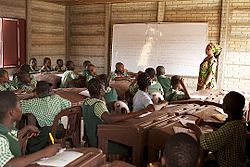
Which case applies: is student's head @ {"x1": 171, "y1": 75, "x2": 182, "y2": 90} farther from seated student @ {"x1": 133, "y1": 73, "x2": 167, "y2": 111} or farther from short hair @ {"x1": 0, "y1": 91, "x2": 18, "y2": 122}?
short hair @ {"x1": 0, "y1": 91, "x2": 18, "y2": 122}

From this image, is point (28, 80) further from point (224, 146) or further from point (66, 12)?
point (66, 12)

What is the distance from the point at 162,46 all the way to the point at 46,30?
3.22 meters

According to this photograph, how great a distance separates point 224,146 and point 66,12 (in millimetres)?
8137

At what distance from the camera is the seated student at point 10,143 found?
5.65 ft

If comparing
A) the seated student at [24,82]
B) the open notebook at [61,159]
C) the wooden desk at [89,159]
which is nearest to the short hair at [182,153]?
the wooden desk at [89,159]

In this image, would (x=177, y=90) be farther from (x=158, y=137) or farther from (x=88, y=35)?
(x=88, y=35)

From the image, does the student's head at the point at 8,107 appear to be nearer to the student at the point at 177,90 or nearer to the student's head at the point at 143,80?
the student's head at the point at 143,80

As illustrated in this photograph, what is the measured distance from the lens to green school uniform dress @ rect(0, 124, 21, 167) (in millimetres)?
1762

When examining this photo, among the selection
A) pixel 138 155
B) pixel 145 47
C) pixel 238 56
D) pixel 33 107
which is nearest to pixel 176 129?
pixel 138 155

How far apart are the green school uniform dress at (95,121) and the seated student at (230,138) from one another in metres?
0.82

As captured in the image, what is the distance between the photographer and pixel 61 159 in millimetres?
1665

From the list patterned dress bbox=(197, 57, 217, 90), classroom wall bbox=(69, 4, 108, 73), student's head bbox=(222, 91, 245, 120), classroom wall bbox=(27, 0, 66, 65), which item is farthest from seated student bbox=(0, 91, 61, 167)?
classroom wall bbox=(69, 4, 108, 73)

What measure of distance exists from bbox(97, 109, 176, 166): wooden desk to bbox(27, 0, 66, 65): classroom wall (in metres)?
6.00

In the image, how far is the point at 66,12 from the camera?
31.7 ft
